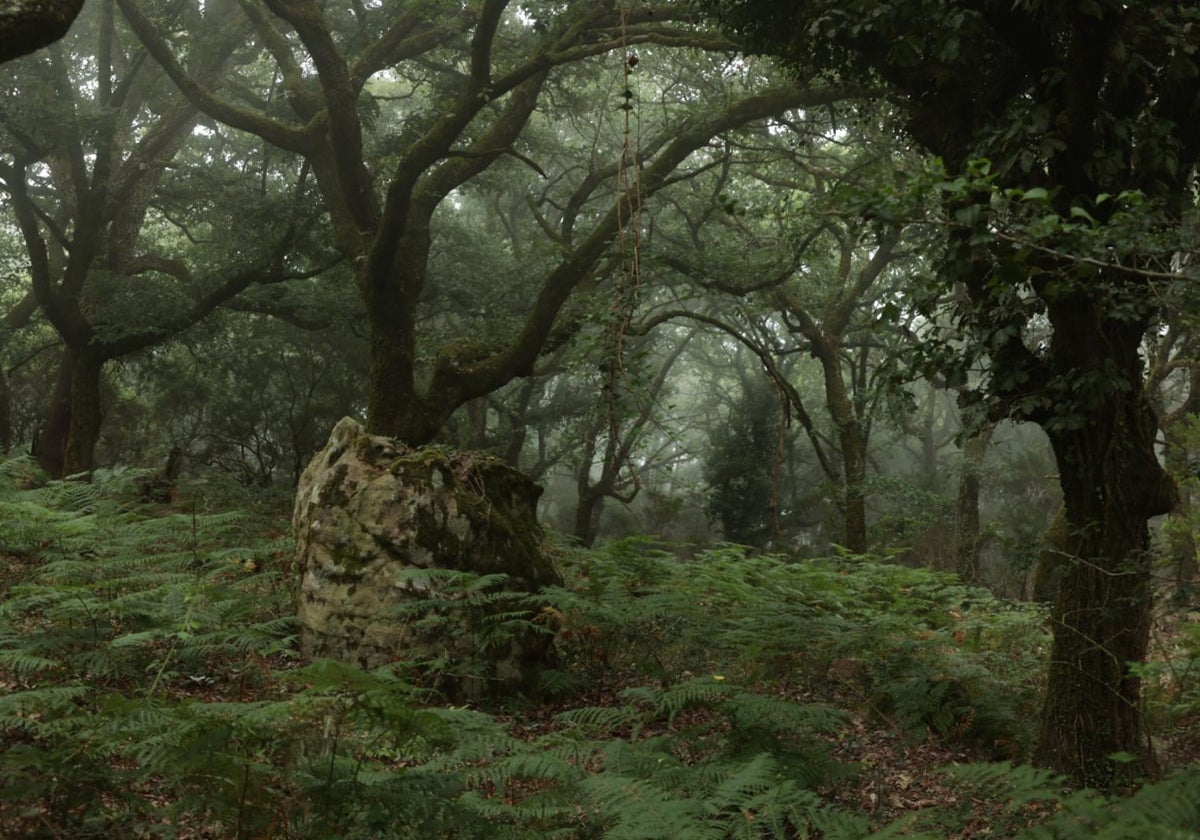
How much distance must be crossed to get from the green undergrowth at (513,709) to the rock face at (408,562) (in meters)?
0.15

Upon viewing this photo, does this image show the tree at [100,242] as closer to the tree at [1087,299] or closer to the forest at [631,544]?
the forest at [631,544]

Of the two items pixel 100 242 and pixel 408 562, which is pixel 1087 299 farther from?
pixel 100 242

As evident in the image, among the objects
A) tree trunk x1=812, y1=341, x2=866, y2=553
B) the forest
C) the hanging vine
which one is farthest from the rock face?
tree trunk x1=812, y1=341, x2=866, y2=553

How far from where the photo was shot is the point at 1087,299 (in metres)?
5.09

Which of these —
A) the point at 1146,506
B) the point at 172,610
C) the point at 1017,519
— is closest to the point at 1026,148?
the point at 1146,506

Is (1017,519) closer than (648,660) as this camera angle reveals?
No

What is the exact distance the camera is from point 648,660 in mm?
6789

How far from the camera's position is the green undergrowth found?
3.41 metres

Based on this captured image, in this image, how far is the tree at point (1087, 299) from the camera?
4.87 m

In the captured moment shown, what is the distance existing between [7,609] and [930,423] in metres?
31.4

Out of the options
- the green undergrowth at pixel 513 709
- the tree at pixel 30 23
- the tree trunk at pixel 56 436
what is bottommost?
the green undergrowth at pixel 513 709

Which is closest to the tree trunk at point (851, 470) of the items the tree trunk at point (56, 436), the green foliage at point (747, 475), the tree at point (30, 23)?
the green foliage at point (747, 475)

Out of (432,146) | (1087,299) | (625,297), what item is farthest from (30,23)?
(432,146)

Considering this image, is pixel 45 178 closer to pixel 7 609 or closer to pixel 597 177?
pixel 597 177
